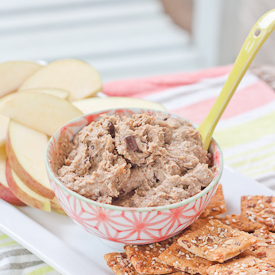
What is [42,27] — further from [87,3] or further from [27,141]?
[27,141]

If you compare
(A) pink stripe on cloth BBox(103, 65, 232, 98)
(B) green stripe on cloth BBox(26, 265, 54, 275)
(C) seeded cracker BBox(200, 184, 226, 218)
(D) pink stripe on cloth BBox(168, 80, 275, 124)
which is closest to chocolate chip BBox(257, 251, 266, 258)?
(C) seeded cracker BBox(200, 184, 226, 218)

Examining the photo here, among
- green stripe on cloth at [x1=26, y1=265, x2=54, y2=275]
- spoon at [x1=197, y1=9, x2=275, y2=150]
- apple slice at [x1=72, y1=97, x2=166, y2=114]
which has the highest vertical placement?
spoon at [x1=197, y1=9, x2=275, y2=150]

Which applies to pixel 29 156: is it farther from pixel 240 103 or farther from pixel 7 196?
pixel 240 103

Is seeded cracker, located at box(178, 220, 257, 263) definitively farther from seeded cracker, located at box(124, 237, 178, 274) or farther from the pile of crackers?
seeded cracker, located at box(124, 237, 178, 274)

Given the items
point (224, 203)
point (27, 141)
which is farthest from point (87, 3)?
point (224, 203)

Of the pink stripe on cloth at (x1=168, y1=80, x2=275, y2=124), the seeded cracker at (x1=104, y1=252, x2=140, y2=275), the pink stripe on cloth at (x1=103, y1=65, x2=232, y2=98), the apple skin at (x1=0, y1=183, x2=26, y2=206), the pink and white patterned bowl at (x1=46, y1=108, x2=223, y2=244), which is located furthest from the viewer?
the pink stripe on cloth at (x1=103, y1=65, x2=232, y2=98)

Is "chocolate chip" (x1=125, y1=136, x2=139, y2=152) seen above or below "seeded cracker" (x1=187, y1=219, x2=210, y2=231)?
above

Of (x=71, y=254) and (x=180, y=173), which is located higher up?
(x=180, y=173)

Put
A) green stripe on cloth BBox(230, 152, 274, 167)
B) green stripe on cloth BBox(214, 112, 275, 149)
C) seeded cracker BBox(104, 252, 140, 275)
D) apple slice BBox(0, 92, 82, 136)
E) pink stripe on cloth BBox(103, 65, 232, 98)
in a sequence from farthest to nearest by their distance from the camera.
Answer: pink stripe on cloth BBox(103, 65, 232, 98) < green stripe on cloth BBox(214, 112, 275, 149) < green stripe on cloth BBox(230, 152, 274, 167) < apple slice BBox(0, 92, 82, 136) < seeded cracker BBox(104, 252, 140, 275)
